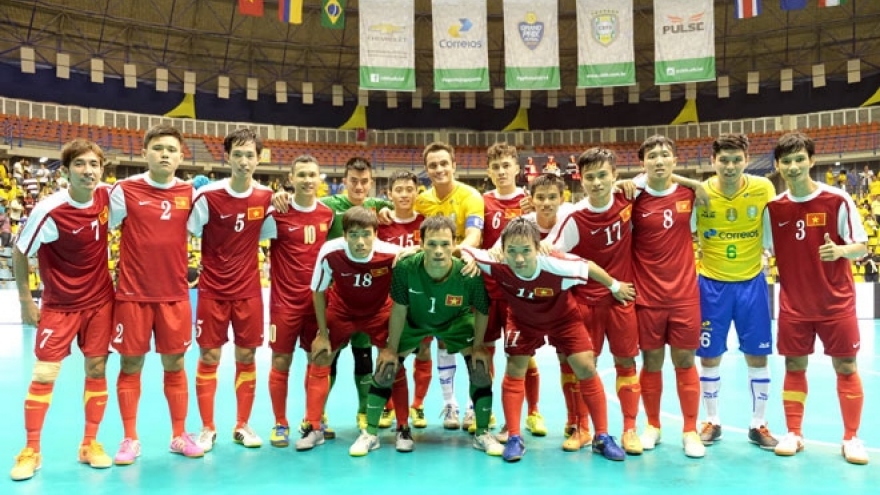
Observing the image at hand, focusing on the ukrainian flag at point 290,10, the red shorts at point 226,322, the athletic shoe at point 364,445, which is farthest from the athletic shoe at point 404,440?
the ukrainian flag at point 290,10

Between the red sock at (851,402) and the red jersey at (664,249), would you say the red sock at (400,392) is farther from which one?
the red sock at (851,402)

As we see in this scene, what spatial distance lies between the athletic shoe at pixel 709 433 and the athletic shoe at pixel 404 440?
2.17 metres

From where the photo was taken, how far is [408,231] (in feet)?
17.8

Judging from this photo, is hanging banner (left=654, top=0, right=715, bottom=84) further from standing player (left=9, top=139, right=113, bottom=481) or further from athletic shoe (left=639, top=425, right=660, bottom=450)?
standing player (left=9, top=139, right=113, bottom=481)

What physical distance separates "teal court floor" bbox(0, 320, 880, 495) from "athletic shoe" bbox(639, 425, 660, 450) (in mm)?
79

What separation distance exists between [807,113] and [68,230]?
30175mm

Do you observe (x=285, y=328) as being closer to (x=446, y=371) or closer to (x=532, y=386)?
(x=446, y=371)

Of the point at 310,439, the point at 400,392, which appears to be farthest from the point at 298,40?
the point at 310,439

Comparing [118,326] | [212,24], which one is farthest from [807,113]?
[118,326]

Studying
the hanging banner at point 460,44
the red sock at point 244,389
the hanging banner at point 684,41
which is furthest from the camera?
the hanging banner at point 460,44

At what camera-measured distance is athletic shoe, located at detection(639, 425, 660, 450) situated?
15.5ft

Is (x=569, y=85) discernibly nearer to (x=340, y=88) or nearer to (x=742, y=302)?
(x=340, y=88)

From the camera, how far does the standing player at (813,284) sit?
4551 millimetres

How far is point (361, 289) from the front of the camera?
492cm
